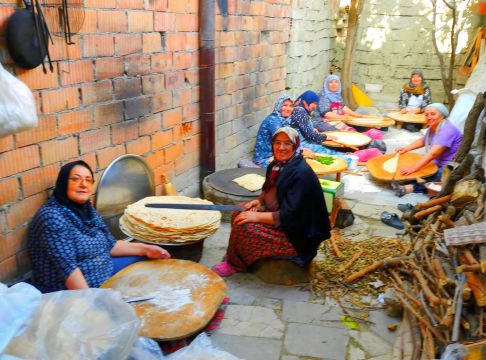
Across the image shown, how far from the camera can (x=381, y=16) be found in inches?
450

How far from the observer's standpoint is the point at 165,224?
365 centimetres

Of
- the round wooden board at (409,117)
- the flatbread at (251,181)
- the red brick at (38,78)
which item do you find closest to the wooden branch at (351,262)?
the flatbread at (251,181)

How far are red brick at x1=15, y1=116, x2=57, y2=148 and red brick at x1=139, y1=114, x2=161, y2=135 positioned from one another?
1.11m

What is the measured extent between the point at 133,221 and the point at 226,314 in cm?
102

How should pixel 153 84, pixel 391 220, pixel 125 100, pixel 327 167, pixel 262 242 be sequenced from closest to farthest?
pixel 262 242 < pixel 125 100 < pixel 153 84 < pixel 391 220 < pixel 327 167

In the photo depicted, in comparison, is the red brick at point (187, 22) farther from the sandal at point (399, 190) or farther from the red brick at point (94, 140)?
the sandal at point (399, 190)

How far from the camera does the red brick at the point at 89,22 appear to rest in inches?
135

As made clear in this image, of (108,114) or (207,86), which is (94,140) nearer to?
(108,114)

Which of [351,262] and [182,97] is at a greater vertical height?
[182,97]

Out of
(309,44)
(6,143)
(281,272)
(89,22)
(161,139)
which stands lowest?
(281,272)

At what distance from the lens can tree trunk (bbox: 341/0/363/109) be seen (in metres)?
10.8

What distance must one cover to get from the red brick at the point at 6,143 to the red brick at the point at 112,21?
1175 mm

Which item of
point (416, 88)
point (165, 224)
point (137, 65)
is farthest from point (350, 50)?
point (165, 224)

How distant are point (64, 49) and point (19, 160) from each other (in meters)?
0.85
